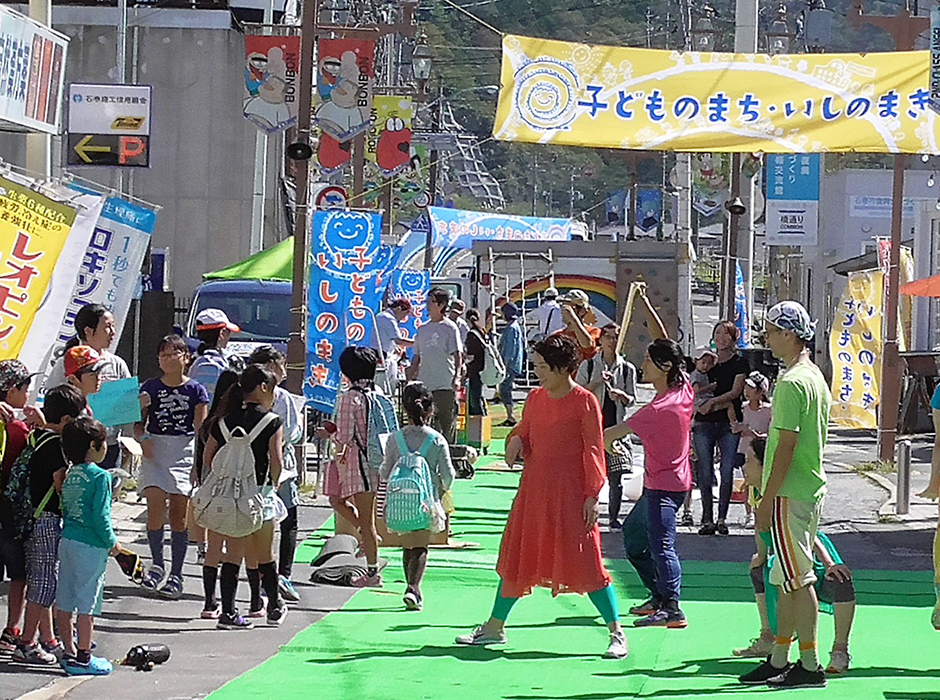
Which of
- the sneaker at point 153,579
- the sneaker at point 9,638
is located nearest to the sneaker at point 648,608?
the sneaker at point 153,579

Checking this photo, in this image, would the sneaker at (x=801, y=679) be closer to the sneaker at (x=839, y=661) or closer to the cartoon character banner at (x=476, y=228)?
the sneaker at (x=839, y=661)

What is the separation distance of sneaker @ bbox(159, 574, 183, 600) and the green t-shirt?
439 cm

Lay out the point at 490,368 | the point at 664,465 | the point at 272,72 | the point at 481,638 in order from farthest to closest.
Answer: the point at 490,368 < the point at 272,72 < the point at 664,465 < the point at 481,638

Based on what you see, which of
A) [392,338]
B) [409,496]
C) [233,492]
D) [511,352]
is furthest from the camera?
[511,352]

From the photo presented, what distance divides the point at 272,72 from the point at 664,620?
11.4m

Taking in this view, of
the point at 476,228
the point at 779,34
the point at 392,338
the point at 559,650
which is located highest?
the point at 779,34

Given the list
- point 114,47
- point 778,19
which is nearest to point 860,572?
point 114,47

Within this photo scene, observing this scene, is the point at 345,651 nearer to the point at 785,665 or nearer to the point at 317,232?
the point at 785,665

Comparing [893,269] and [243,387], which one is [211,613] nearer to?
[243,387]

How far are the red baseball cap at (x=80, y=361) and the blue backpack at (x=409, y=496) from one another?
2.02m

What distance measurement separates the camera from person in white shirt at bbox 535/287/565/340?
25.7m

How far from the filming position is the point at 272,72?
63.5 ft

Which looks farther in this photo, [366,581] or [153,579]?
[366,581]

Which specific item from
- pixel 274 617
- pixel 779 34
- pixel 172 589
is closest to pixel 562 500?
pixel 274 617
